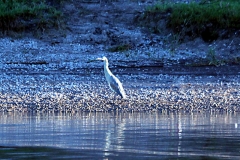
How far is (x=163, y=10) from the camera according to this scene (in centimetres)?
→ 2269

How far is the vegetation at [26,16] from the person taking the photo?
22.0 m

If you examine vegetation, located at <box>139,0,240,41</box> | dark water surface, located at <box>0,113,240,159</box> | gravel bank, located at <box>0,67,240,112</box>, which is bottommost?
dark water surface, located at <box>0,113,240,159</box>

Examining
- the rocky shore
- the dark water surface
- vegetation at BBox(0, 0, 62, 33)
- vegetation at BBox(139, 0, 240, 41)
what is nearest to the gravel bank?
the rocky shore

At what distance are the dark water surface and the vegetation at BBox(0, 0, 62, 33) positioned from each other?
8.86 metres

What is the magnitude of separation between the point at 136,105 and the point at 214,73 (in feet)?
15.2

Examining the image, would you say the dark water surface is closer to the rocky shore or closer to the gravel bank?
the gravel bank

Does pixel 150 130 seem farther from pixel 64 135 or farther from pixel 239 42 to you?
pixel 239 42

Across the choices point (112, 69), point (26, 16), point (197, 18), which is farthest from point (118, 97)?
point (26, 16)

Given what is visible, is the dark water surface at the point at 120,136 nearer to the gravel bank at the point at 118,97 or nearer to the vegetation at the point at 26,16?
the gravel bank at the point at 118,97

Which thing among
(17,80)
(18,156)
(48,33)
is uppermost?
(48,33)

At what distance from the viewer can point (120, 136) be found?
1053 centimetres

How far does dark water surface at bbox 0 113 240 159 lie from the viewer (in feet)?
29.6

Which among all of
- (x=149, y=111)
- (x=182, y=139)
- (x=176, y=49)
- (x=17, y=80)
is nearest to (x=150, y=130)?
(x=182, y=139)

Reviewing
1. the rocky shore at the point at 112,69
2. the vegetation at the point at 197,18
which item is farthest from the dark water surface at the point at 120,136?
the vegetation at the point at 197,18
